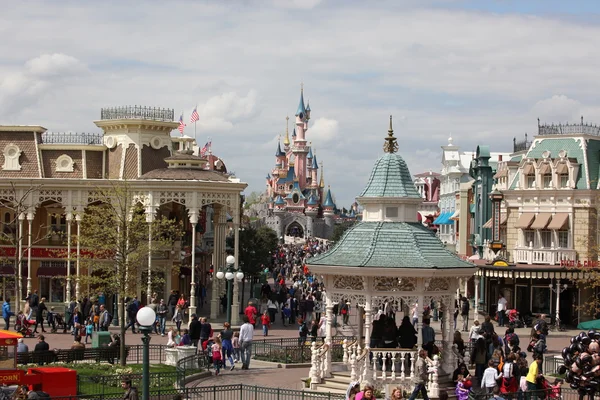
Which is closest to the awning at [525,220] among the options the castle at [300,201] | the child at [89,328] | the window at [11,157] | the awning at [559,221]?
the awning at [559,221]

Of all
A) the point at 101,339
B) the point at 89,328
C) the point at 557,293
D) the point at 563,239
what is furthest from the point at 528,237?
the point at 101,339

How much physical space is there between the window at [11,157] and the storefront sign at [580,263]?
71.5 ft

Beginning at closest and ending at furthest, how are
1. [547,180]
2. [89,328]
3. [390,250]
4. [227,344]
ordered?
[390,250]
[227,344]
[89,328]
[547,180]

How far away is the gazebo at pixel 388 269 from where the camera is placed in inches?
938

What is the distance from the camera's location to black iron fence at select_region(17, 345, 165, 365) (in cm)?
2623

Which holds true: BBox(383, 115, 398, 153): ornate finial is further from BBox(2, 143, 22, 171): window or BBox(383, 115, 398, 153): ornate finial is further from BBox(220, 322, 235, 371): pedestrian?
BBox(2, 143, 22, 171): window

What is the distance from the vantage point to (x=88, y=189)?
42.7 meters

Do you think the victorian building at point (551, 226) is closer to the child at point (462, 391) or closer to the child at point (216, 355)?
the child at point (216, 355)

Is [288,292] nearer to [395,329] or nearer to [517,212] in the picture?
[517,212]

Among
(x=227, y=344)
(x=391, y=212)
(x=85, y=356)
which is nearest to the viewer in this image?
(x=391, y=212)

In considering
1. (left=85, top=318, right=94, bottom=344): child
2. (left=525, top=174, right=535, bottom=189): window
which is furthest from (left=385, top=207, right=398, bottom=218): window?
(left=525, top=174, right=535, bottom=189): window

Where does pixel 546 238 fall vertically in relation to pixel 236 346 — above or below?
above

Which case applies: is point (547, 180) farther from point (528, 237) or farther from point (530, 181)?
point (528, 237)

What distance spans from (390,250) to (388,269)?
0.94m
